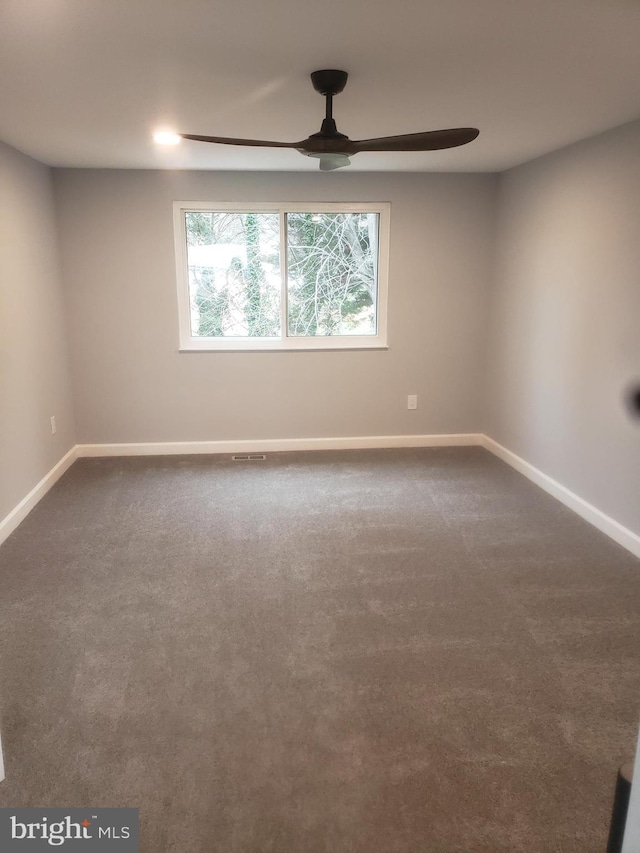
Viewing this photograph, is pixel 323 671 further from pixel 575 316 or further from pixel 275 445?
pixel 275 445

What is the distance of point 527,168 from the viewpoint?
4145mm

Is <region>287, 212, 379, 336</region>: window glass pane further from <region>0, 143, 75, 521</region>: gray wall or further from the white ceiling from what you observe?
<region>0, 143, 75, 521</region>: gray wall

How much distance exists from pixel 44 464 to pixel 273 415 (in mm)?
1756

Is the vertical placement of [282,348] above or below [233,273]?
below

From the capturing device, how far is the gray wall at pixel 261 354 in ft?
14.5

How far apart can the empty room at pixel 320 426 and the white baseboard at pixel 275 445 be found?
0.02 m

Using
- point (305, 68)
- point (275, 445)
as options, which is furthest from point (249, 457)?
point (305, 68)

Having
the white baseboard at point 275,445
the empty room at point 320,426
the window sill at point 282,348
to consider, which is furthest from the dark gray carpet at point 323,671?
the window sill at point 282,348

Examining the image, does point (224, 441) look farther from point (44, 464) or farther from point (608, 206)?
point (608, 206)

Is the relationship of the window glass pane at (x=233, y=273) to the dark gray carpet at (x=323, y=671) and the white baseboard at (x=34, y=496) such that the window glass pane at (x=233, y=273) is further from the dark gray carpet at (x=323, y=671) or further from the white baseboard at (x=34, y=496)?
the dark gray carpet at (x=323, y=671)

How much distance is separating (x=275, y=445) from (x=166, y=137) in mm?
2471

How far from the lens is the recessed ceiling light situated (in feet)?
10.3

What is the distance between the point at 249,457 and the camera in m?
4.75

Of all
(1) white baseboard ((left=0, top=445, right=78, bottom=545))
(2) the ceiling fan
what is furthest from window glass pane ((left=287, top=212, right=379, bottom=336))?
(2) the ceiling fan
